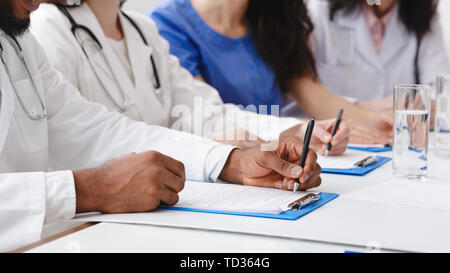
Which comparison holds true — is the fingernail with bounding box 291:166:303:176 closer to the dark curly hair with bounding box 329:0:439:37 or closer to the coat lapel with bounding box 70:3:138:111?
the coat lapel with bounding box 70:3:138:111

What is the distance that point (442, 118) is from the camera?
4.52 feet

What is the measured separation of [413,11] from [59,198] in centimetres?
174

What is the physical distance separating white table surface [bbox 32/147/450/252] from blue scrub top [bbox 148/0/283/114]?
3.40 feet

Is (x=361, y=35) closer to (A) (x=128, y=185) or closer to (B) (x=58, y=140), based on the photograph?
(B) (x=58, y=140)

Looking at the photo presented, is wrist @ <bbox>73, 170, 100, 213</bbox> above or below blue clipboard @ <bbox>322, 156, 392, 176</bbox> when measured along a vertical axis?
above

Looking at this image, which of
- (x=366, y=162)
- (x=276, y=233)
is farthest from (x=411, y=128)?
(x=276, y=233)

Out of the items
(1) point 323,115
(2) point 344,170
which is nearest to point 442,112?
(2) point 344,170

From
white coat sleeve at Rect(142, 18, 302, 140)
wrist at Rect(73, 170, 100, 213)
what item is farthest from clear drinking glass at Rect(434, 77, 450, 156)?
wrist at Rect(73, 170, 100, 213)

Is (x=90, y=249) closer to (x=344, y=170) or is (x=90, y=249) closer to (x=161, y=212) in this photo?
(x=161, y=212)

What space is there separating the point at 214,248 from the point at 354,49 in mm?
1657

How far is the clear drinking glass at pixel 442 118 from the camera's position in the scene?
1.34 meters

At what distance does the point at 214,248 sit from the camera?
669mm

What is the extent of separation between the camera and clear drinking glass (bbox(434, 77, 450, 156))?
52.7 inches
